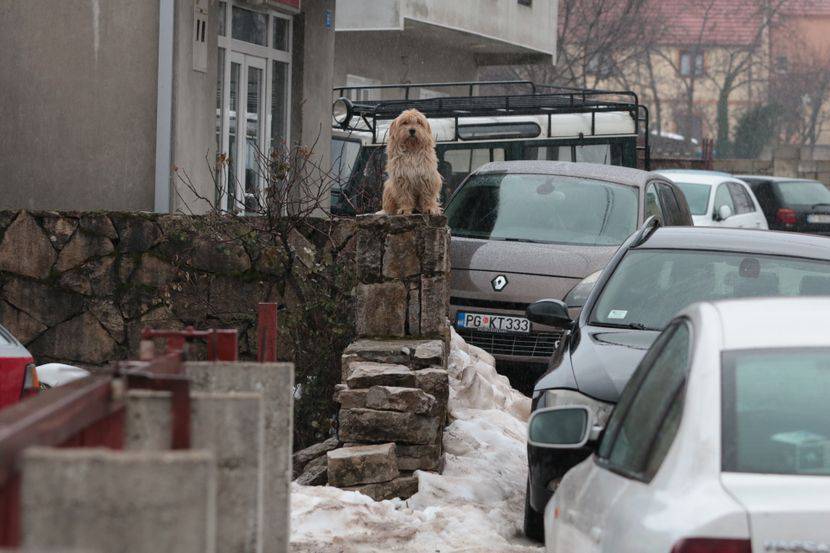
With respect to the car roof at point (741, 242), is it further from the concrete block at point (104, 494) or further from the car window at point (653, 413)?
the concrete block at point (104, 494)

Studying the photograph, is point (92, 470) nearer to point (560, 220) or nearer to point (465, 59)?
point (560, 220)

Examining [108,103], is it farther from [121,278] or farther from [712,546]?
[712,546]

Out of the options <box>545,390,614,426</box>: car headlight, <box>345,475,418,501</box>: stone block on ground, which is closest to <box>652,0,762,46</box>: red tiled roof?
<box>345,475,418,501</box>: stone block on ground

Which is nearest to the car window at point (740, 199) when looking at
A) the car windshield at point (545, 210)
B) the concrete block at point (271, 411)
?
the car windshield at point (545, 210)

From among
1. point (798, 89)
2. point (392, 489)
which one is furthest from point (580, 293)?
point (798, 89)

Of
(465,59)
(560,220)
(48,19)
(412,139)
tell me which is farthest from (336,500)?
(465,59)

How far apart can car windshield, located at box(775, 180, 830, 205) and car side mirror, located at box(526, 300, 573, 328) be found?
23.7m

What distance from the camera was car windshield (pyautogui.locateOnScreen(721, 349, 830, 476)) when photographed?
3.46 m

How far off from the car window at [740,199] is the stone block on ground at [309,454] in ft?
48.6

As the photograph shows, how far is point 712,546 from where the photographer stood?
3.14 meters

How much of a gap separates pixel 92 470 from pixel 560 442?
221 cm

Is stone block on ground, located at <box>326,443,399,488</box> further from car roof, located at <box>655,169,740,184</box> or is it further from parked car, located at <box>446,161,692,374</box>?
car roof, located at <box>655,169,740,184</box>

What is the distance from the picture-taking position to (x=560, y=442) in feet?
14.6

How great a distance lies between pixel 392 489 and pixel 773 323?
447 cm
